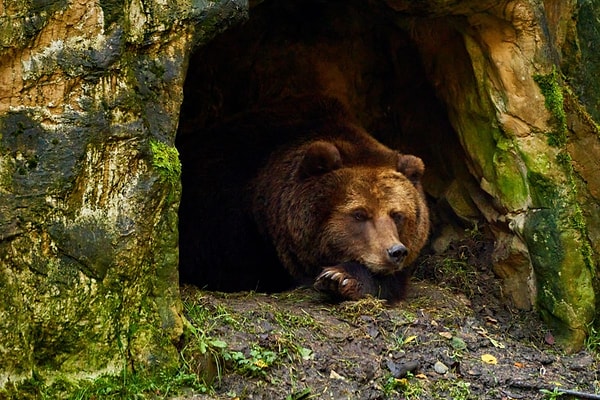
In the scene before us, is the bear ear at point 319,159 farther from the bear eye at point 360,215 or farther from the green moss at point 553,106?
the green moss at point 553,106

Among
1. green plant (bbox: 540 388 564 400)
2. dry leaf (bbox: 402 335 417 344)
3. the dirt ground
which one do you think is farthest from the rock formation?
dry leaf (bbox: 402 335 417 344)

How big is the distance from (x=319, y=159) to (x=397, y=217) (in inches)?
32.0

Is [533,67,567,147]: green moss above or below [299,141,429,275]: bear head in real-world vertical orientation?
above

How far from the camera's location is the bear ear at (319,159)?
7.09m

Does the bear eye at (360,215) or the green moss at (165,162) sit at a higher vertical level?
the green moss at (165,162)

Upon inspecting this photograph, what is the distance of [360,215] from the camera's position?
6906 mm

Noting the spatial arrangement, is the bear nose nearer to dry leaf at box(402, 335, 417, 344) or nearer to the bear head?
the bear head

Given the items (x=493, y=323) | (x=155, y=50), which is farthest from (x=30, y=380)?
(x=493, y=323)

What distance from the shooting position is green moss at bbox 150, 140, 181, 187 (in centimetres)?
474

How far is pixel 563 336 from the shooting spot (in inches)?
256

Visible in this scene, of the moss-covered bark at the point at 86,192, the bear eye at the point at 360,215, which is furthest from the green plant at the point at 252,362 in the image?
the bear eye at the point at 360,215

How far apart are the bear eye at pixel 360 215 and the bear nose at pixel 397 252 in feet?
1.41

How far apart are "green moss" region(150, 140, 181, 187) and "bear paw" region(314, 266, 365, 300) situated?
2056mm

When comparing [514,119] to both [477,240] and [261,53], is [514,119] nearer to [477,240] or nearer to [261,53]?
[477,240]
